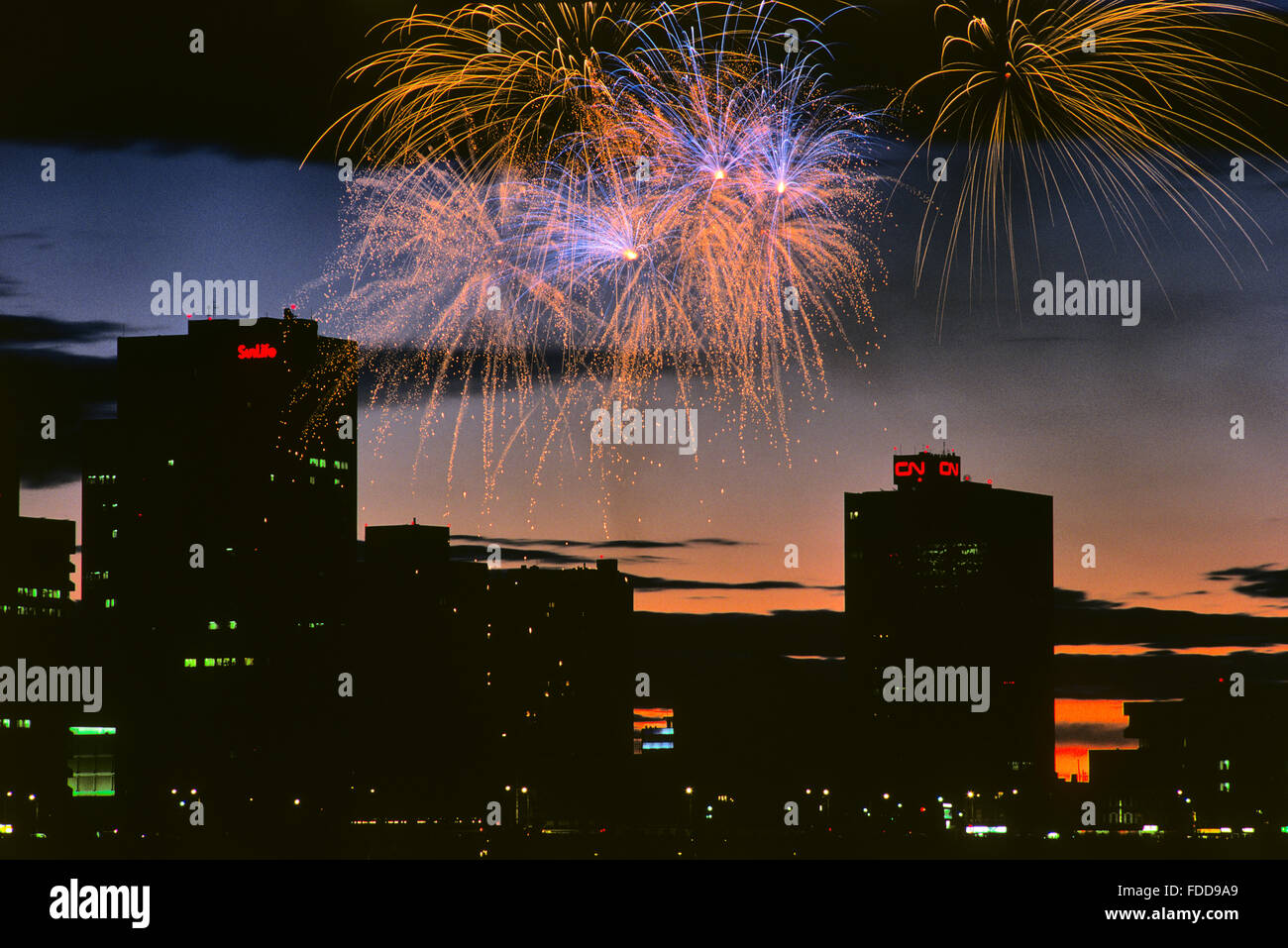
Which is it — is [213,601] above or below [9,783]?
above

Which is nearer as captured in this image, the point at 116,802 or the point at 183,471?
the point at 116,802
